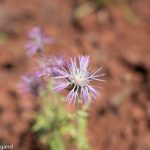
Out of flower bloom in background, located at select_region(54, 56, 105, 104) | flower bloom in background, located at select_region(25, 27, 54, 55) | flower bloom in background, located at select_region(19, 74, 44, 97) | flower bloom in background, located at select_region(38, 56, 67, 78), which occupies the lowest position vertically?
flower bloom in background, located at select_region(54, 56, 105, 104)

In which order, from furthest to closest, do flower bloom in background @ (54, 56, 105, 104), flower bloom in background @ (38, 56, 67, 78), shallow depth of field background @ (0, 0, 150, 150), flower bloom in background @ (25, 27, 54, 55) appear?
shallow depth of field background @ (0, 0, 150, 150) < flower bloom in background @ (25, 27, 54, 55) < flower bloom in background @ (38, 56, 67, 78) < flower bloom in background @ (54, 56, 105, 104)

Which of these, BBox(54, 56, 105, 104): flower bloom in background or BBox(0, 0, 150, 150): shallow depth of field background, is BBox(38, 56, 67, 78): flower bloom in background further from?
BBox(0, 0, 150, 150): shallow depth of field background

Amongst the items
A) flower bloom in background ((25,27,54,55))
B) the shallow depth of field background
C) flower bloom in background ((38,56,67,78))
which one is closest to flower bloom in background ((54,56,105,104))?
flower bloom in background ((38,56,67,78))

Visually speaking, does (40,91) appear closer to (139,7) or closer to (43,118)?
(43,118)

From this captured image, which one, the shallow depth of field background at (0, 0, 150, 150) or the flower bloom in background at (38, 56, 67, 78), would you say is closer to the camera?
the flower bloom in background at (38, 56, 67, 78)

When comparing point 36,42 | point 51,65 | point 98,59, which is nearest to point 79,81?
point 51,65

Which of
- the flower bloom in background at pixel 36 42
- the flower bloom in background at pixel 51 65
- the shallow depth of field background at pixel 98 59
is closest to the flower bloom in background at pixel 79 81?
the flower bloom in background at pixel 51 65
